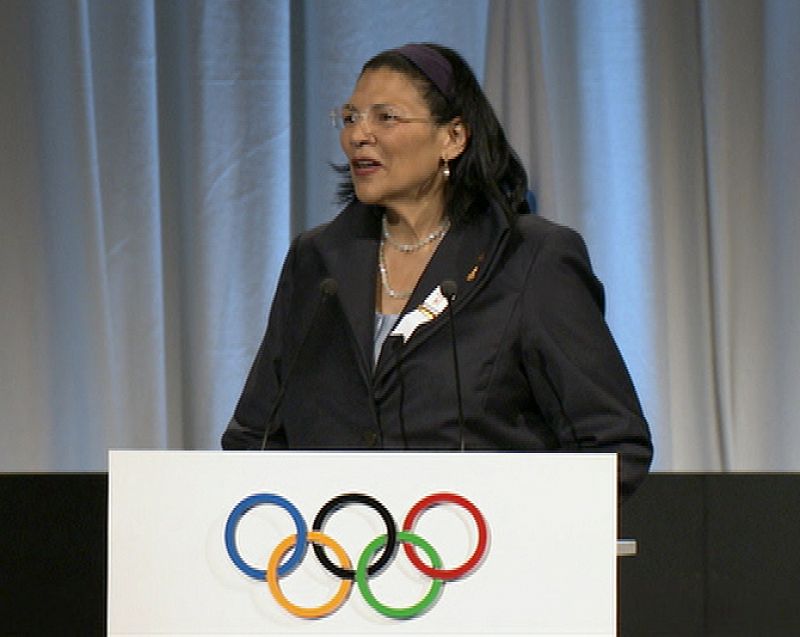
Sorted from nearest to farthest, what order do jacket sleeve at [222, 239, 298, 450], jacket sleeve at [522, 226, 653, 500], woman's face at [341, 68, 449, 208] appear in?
jacket sleeve at [522, 226, 653, 500], woman's face at [341, 68, 449, 208], jacket sleeve at [222, 239, 298, 450]

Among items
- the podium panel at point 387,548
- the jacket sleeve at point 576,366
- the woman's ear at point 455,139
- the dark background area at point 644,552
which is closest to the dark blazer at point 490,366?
the jacket sleeve at point 576,366

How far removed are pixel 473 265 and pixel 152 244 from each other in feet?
4.31

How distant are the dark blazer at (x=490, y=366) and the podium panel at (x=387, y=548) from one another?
0.45 metres

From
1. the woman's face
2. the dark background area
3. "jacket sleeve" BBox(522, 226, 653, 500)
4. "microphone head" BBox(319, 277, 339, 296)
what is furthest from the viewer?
the dark background area

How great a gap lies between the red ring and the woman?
472 mm

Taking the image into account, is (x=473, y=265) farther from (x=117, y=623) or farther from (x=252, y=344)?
(x=252, y=344)

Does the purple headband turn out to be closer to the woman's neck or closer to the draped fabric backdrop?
the woman's neck

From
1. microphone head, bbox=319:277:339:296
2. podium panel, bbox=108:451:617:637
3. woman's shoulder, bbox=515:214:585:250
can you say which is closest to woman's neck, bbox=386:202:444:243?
woman's shoulder, bbox=515:214:585:250

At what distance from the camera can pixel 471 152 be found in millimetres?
1956

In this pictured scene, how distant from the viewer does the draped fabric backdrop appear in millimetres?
2994

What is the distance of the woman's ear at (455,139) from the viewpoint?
1944 mm

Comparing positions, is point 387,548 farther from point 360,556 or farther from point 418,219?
point 418,219

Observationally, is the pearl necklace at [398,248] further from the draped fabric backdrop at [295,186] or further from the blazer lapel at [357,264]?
the draped fabric backdrop at [295,186]

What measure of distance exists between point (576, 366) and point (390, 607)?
59 cm
